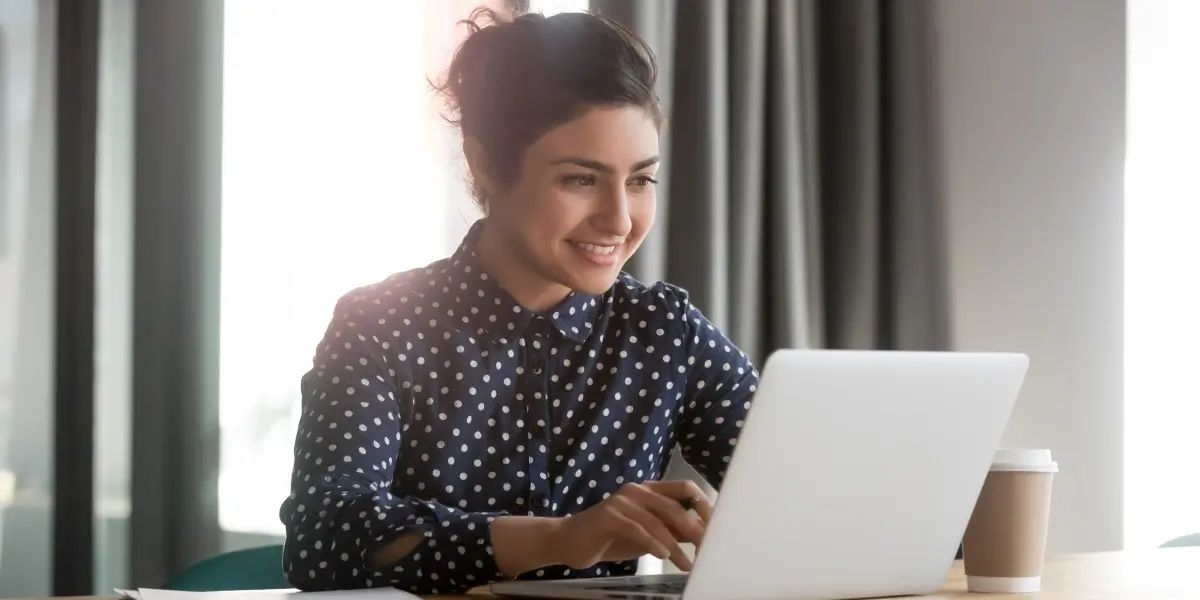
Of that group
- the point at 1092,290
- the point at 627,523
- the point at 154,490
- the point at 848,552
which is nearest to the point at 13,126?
the point at 154,490

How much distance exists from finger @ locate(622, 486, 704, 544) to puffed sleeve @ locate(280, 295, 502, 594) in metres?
0.19

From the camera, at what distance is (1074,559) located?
4.79ft

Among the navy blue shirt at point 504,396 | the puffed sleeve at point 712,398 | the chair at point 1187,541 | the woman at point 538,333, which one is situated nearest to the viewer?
the navy blue shirt at point 504,396

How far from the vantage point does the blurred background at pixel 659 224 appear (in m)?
2.06

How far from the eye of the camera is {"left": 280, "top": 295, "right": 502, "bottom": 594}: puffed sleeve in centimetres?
116

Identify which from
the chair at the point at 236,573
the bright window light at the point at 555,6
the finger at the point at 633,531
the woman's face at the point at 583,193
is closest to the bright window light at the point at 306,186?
the bright window light at the point at 555,6

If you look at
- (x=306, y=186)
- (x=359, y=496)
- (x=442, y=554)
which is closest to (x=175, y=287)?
(x=306, y=186)

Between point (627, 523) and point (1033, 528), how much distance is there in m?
0.35

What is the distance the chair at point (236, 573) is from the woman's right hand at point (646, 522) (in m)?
0.63

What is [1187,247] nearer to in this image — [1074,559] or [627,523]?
[1074,559]

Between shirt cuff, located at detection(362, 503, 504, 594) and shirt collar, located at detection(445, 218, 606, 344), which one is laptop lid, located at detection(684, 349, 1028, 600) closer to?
shirt cuff, located at detection(362, 503, 504, 594)

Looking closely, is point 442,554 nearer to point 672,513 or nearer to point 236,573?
point 672,513

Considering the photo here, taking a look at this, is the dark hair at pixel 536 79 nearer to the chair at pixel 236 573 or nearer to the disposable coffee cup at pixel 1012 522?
the chair at pixel 236 573

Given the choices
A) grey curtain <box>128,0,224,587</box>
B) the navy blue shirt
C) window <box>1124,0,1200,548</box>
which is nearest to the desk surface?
the navy blue shirt
